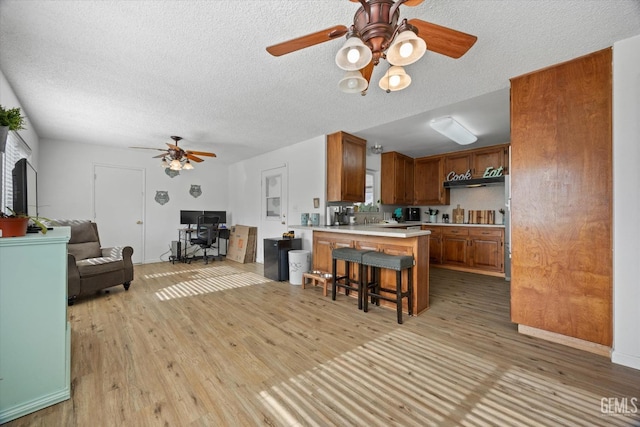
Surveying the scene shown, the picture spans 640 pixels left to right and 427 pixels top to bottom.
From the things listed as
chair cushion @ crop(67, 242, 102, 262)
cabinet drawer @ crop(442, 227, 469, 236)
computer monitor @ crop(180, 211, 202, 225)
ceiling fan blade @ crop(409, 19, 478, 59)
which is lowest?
chair cushion @ crop(67, 242, 102, 262)

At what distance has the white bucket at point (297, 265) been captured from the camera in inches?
160

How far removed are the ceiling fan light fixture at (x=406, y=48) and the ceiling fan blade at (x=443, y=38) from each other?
11 cm

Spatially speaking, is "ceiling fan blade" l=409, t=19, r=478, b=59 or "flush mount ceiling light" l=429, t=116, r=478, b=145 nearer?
"ceiling fan blade" l=409, t=19, r=478, b=59

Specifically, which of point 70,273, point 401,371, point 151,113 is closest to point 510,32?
point 401,371

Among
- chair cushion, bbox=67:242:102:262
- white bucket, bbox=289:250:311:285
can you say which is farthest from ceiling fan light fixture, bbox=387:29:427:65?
chair cushion, bbox=67:242:102:262

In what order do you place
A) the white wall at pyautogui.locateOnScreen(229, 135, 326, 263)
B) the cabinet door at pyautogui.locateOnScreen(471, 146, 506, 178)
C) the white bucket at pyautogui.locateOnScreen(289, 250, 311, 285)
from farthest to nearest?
the cabinet door at pyautogui.locateOnScreen(471, 146, 506, 178), the white wall at pyautogui.locateOnScreen(229, 135, 326, 263), the white bucket at pyautogui.locateOnScreen(289, 250, 311, 285)

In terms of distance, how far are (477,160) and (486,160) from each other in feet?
0.51

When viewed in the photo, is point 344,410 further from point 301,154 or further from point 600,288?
point 301,154

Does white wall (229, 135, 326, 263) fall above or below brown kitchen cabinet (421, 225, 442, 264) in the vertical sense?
above

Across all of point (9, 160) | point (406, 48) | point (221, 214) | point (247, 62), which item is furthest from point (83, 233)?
point (406, 48)

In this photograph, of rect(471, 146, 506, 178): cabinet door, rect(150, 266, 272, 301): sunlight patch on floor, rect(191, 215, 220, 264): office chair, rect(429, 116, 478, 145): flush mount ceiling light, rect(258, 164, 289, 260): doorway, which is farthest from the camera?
rect(191, 215, 220, 264): office chair

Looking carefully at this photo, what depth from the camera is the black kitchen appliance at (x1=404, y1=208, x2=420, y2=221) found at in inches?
242

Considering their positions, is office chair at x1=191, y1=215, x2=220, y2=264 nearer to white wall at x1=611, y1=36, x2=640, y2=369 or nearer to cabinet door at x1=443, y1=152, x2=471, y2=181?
cabinet door at x1=443, y1=152, x2=471, y2=181

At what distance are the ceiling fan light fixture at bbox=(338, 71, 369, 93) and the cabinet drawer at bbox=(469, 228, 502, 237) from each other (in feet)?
14.2
